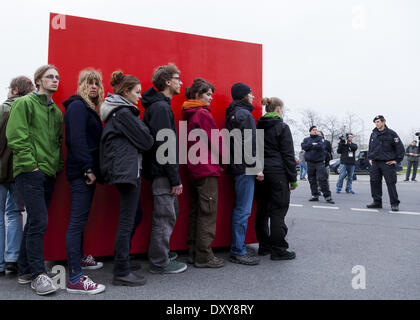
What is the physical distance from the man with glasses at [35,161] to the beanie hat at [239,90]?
5.99 ft

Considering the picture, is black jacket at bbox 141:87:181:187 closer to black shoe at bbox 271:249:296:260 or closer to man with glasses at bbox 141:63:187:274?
man with glasses at bbox 141:63:187:274

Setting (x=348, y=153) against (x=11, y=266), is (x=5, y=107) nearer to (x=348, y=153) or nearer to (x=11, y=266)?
(x=11, y=266)

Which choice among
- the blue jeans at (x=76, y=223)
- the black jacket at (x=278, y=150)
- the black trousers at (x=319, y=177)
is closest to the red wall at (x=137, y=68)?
the black jacket at (x=278, y=150)

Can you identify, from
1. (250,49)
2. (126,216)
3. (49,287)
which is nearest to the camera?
(49,287)

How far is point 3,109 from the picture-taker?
298 centimetres

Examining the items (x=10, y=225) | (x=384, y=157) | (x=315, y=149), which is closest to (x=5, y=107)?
(x=10, y=225)

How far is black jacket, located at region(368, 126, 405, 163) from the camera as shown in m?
6.64

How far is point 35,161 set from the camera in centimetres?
256

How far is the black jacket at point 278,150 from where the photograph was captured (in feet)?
11.7

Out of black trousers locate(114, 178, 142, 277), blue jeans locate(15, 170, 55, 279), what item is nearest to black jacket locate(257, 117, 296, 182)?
black trousers locate(114, 178, 142, 277)

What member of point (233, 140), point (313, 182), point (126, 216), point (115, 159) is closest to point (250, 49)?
point (233, 140)

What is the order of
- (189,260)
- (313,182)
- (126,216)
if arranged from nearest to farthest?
(126,216), (189,260), (313,182)

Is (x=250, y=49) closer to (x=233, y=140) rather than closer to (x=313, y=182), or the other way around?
(x=233, y=140)

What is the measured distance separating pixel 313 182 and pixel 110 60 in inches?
246
